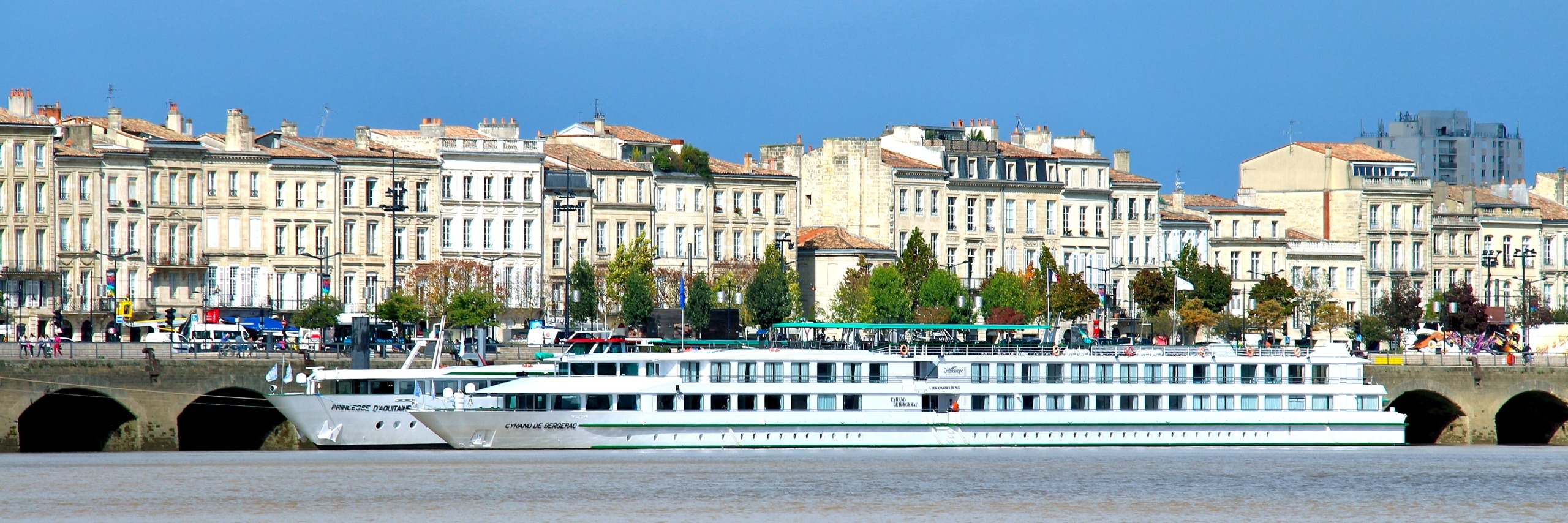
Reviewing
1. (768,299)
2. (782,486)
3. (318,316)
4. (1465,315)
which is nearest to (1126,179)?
(1465,315)

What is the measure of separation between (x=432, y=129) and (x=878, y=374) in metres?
33.1

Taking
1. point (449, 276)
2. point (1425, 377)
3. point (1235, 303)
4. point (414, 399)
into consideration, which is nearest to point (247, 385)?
point (414, 399)

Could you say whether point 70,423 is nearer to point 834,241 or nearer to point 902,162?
point 834,241

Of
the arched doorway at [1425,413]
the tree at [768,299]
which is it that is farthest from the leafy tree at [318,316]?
the arched doorway at [1425,413]

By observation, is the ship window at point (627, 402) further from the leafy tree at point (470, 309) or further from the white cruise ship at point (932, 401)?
the leafy tree at point (470, 309)

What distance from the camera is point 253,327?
96625mm

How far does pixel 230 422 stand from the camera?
79.8 metres

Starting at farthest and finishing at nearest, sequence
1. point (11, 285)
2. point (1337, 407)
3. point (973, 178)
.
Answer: point (973, 178), point (11, 285), point (1337, 407)

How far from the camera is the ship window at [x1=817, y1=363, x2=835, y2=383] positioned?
7656 centimetres

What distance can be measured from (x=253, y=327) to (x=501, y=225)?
487 inches

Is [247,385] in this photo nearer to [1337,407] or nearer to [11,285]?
[11,285]

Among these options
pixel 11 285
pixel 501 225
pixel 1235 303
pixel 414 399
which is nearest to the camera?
pixel 414 399

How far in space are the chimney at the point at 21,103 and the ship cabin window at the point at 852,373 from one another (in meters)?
36.9

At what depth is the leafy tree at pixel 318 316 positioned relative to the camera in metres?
92.6
